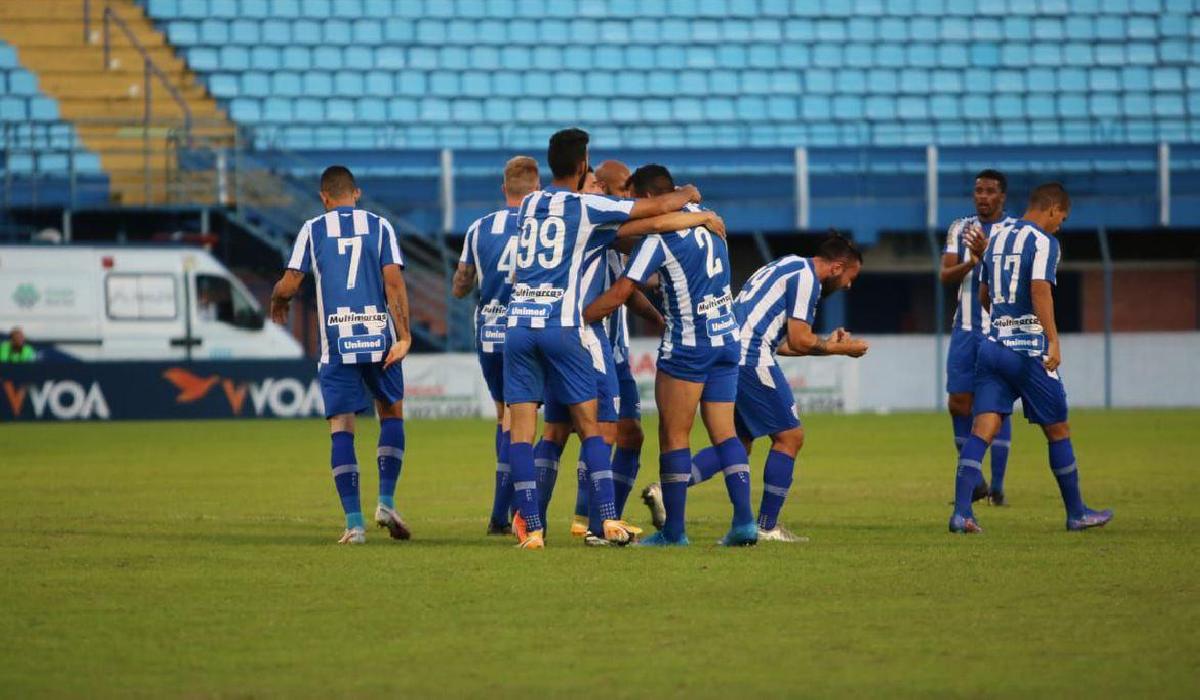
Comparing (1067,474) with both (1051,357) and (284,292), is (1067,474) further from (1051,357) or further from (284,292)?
(284,292)

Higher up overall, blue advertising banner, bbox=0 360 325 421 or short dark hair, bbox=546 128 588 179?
short dark hair, bbox=546 128 588 179

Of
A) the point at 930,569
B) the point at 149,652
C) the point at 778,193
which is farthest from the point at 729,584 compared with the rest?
the point at 778,193

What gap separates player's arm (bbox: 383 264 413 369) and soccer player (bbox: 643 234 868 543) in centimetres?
166

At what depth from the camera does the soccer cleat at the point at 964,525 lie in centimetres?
1050

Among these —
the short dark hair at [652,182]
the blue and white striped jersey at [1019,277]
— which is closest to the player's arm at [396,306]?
the short dark hair at [652,182]

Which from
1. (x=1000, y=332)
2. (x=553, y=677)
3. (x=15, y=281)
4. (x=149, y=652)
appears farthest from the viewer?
(x=15, y=281)

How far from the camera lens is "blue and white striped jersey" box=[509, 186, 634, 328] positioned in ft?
30.2

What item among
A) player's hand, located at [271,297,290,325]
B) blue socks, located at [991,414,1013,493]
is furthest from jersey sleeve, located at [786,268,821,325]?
blue socks, located at [991,414,1013,493]

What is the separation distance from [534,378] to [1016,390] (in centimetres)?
285

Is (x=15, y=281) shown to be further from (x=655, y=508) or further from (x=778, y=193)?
(x=655, y=508)

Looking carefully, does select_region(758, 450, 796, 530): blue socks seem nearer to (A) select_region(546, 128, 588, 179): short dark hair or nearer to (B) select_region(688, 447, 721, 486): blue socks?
(B) select_region(688, 447, 721, 486): blue socks

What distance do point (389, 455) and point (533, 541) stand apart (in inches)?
49.3

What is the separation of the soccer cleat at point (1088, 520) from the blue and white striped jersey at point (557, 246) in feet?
10.2

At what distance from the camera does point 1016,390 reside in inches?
420
